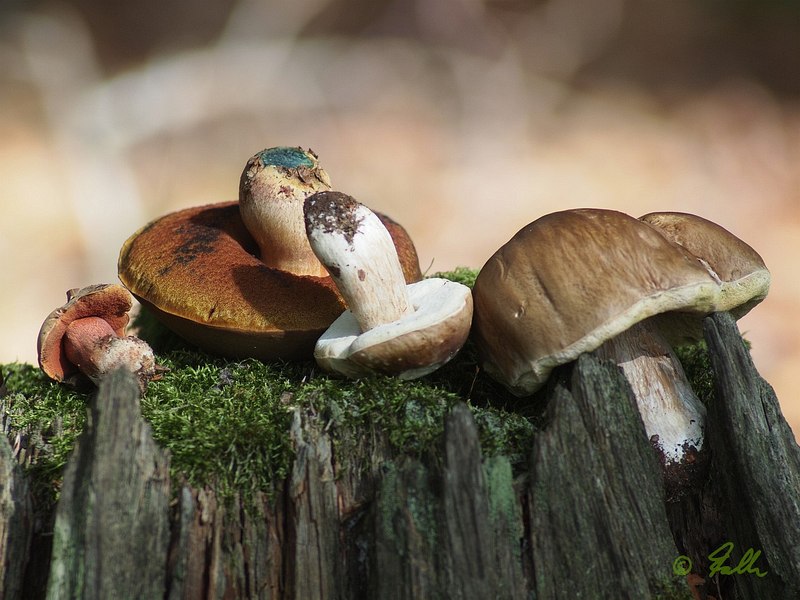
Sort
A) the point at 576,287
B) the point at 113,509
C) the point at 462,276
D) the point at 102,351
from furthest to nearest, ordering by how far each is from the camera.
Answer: the point at 462,276 < the point at 102,351 < the point at 576,287 < the point at 113,509

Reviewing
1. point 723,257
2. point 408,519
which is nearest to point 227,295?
point 408,519

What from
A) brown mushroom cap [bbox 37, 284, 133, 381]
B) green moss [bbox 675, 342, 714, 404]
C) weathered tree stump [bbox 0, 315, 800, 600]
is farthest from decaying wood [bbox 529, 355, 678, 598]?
Answer: brown mushroom cap [bbox 37, 284, 133, 381]

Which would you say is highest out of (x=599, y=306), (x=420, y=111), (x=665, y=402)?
(x=420, y=111)

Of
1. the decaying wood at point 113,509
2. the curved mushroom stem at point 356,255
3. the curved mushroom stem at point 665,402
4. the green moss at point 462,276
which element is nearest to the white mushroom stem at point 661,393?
the curved mushroom stem at point 665,402

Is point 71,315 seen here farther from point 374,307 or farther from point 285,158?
point 374,307

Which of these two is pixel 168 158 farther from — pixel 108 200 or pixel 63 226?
pixel 63 226
